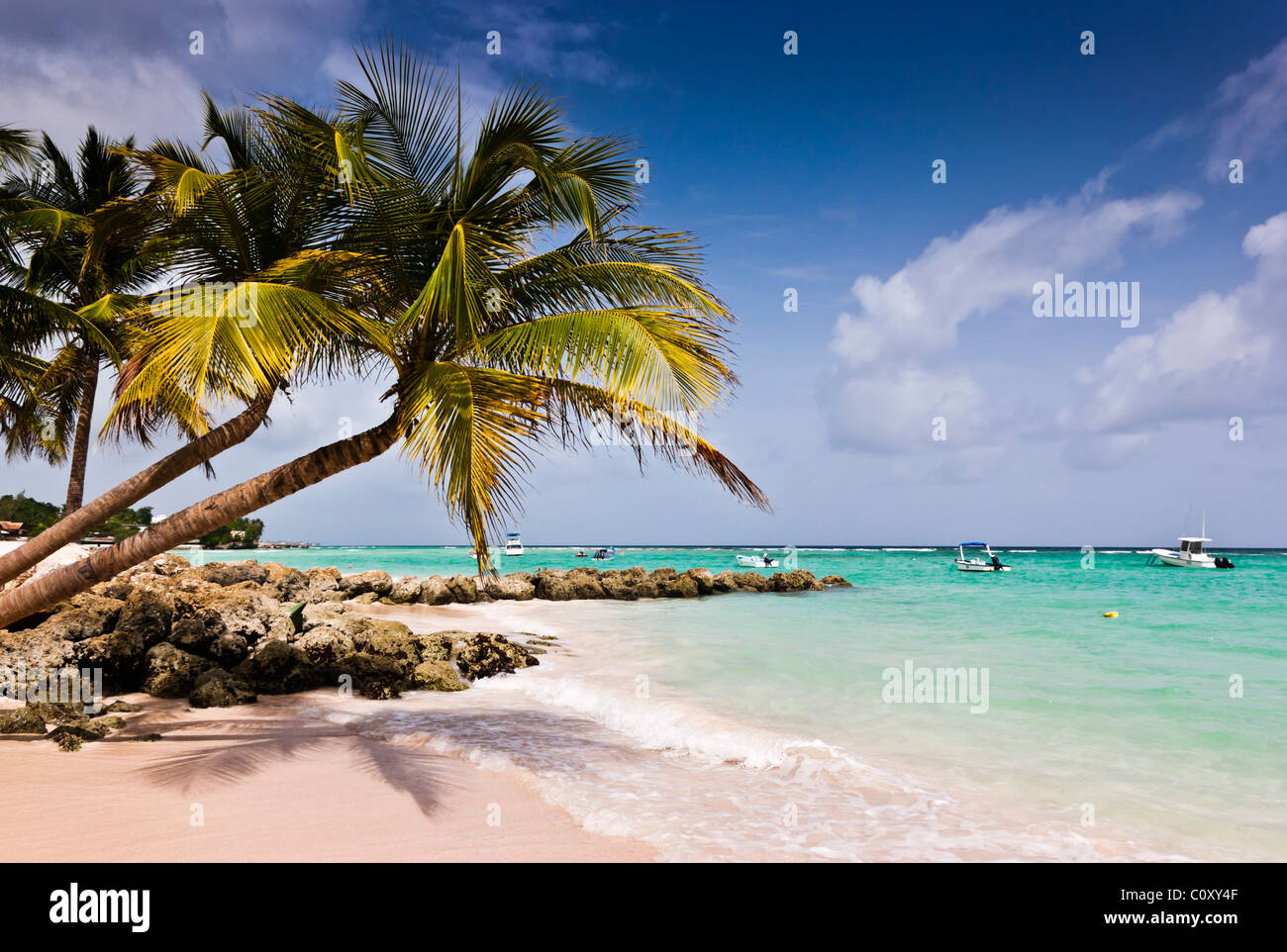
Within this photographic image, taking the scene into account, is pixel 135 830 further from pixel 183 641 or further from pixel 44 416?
pixel 44 416

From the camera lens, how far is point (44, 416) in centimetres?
1741

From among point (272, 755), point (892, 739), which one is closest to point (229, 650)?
point (272, 755)

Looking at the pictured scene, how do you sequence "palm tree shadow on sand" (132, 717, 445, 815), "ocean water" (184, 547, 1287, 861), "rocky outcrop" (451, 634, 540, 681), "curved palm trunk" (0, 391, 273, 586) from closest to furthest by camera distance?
"ocean water" (184, 547, 1287, 861) → "palm tree shadow on sand" (132, 717, 445, 815) → "curved palm trunk" (0, 391, 273, 586) → "rocky outcrop" (451, 634, 540, 681)

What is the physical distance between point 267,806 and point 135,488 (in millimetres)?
3936

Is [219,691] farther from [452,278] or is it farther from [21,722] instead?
[452,278]

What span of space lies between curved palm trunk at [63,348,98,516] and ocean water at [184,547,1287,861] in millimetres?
8937

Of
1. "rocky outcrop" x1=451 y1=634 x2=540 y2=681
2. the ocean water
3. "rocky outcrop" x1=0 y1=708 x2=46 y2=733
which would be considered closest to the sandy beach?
"rocky outcrop" x1=0 y1=708 x2=46 y2=733

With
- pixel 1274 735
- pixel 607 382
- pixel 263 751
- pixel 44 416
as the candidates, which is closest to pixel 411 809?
pixel 263 751

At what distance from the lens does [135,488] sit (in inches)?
277

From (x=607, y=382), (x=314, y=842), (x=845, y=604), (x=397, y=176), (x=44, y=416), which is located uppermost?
(x=397, y=176)

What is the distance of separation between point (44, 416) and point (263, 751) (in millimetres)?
16492

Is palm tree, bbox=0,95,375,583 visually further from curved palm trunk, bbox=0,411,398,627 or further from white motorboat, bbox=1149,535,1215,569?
white motorboat, bbox=1149,535,1215,569

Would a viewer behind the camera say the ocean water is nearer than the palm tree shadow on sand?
Yes

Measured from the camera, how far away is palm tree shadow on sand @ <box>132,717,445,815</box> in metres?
5.59
